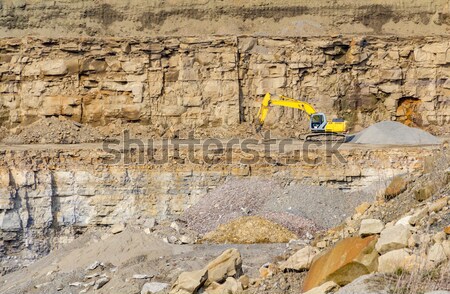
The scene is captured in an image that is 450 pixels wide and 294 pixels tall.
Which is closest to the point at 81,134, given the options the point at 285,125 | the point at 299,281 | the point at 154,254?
the point at 285,125

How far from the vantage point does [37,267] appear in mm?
16172

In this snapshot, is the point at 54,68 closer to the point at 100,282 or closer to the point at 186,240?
the point at 186,240

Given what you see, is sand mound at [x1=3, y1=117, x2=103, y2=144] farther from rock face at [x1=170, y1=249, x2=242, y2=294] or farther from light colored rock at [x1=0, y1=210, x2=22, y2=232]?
rock face at [x1=170, y1=249, x2=242, y2=294]

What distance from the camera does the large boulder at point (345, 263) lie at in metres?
8.61

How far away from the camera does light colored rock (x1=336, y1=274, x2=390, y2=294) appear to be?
7.48 meters

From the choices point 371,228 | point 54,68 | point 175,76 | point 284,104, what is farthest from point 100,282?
point 54,68

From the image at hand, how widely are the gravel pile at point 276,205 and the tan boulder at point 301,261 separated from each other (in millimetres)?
6038

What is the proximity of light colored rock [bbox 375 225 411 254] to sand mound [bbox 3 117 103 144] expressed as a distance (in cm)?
1763

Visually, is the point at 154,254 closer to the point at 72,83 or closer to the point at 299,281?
the point at 299,281

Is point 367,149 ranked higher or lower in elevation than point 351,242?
lower

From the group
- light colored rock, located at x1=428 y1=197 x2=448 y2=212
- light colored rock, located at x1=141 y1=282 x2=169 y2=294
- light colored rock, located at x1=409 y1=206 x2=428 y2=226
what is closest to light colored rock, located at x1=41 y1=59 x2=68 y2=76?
light colored rock, located at x1=141 y1=282 x2=169 y2=294

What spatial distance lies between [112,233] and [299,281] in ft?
25.3

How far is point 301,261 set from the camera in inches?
400

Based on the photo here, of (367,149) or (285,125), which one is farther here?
(285,125)
